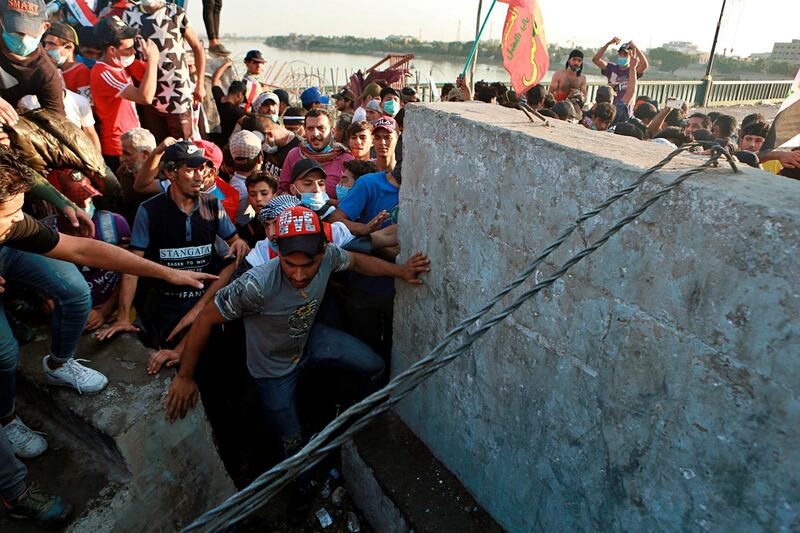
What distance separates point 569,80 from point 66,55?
8.19 m

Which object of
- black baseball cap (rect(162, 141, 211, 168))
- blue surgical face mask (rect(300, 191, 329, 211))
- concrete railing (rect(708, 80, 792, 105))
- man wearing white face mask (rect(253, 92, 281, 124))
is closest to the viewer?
black baseball cap (rect(162, 141, 211, 168))

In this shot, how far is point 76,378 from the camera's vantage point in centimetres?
272

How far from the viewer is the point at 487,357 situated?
2195 millimetres

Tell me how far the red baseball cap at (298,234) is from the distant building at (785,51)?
194 feet

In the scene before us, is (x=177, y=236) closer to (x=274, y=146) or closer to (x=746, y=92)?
(x=274, y=146)

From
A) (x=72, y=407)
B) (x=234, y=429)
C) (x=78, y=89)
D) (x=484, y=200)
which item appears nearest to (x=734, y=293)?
(x=484, y=200)

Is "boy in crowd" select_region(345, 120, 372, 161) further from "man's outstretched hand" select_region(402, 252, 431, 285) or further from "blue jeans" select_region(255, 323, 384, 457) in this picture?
"man's outstretched hand" select_region(402, 252, 431, 285)

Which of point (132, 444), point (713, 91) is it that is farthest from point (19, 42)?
point (713, 91)

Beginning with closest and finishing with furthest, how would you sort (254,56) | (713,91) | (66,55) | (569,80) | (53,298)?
1. (53,298)
2. (66,55)
3. (254,56)
4. (569,80)
5. (713,91)

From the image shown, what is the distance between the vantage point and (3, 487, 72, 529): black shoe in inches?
91.7

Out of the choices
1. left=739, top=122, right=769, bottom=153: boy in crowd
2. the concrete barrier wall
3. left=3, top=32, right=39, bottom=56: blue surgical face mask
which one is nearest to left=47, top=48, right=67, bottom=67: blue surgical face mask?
left=3, top=32, right=39, bottom=56: blue surgical face mask

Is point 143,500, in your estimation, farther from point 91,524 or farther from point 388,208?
point 388,208

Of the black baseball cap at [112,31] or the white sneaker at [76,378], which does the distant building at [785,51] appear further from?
the white sneaker at [76,378]

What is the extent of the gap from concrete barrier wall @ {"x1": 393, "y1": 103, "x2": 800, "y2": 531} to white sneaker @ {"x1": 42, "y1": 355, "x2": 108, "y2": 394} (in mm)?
1867
